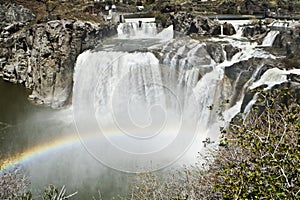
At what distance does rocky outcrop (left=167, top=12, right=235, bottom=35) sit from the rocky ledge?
5.37 m

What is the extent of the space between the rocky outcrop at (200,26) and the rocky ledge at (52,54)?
17.6 feet

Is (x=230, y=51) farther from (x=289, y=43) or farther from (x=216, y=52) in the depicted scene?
(x=289, y=43)

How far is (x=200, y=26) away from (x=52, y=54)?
10.1 m

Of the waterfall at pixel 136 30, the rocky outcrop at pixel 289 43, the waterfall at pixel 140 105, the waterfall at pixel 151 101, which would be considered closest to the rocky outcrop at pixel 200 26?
the waterfall at pixel 136 30

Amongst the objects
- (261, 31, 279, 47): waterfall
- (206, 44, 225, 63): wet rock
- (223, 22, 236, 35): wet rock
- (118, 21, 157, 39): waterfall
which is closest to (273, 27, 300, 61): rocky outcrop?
(261, 31, 279, 47): waterfall

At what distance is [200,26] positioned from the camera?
919 inches

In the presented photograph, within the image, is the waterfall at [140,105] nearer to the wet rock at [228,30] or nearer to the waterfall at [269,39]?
the waterfall at [269,39]

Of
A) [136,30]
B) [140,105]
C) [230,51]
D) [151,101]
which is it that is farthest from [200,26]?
[140,105]

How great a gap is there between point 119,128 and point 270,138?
11.1m

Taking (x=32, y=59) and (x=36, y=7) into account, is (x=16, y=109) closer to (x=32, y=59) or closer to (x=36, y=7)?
(x=32, y=59)

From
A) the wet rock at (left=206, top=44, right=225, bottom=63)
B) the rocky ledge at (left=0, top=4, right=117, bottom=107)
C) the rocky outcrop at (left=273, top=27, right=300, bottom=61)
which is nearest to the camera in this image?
the rocky outcrop at (left=273, top=27, right=300, bottom=61)

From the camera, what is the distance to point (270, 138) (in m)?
4.62

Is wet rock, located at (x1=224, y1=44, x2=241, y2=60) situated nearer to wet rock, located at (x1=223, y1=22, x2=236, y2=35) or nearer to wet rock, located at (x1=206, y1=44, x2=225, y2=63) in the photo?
wet rock, located at (x1=206, y1=44, x2=225, y2=63)

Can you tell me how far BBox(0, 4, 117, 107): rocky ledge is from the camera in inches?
819
